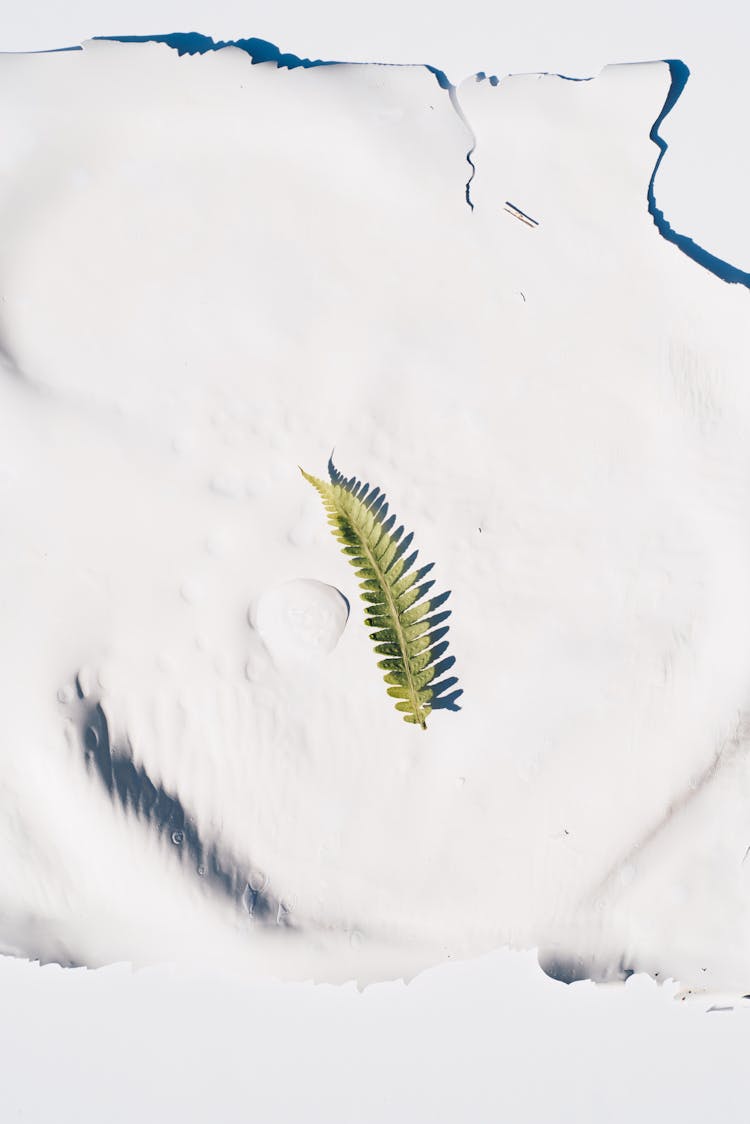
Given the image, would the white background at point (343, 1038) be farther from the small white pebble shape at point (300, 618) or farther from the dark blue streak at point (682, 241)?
the small white pebble shape at point (300, 618)

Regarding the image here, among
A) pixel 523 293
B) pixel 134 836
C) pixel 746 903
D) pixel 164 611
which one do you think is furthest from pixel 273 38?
pixel 746 903

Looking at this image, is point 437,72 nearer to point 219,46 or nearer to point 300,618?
point 219,46

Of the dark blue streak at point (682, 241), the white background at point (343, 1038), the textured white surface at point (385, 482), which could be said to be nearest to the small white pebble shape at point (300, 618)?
the textured white surface at point (385, 482)

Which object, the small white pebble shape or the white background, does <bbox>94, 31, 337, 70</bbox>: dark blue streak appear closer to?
the white background

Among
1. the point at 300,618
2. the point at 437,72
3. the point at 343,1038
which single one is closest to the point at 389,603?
the point at 300,618

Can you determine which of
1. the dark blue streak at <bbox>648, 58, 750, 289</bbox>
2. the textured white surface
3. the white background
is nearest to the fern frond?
the textured white surface

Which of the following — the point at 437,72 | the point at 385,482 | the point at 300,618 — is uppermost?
the point at 437,72
